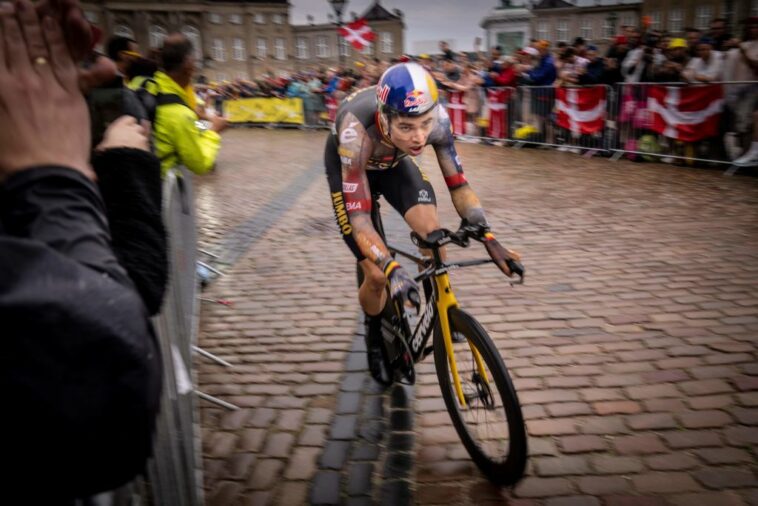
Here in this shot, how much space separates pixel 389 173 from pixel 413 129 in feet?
2.64

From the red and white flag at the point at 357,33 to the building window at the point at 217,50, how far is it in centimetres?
6073

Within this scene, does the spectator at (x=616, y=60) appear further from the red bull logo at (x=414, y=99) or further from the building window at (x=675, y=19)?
the building window at (x=675, y=19)

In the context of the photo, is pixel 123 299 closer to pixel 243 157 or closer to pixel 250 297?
pixel 250 297

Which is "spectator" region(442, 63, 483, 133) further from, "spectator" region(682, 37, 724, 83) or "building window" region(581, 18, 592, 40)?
"building window" region(581, 18, 592, 40)

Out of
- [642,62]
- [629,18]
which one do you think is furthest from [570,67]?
[629,18]

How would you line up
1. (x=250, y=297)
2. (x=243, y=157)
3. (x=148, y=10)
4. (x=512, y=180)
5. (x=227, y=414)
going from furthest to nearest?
(x=148, y=10), (x=243, y=157), (x=512, y=180), (x=250, y=297), (x=227, y=414)

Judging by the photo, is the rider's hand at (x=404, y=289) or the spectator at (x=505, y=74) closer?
the rider's hand at (x=404, y=289)

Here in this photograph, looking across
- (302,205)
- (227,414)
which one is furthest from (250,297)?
(302,205)

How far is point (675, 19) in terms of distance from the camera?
Result: 192 ft

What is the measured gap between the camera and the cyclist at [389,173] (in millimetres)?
2914

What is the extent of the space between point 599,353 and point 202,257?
4614 mm

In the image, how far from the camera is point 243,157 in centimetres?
1566

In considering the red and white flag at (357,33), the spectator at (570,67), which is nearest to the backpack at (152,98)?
the spectator at (570,67)

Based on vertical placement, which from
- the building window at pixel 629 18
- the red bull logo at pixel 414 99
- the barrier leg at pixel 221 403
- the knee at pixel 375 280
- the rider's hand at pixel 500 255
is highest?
the building window at pixel 629 18
